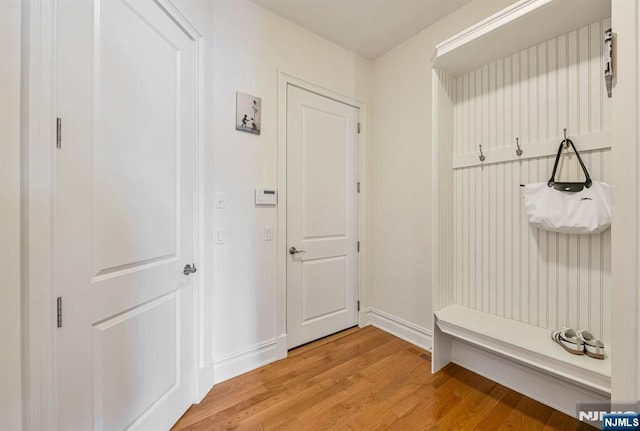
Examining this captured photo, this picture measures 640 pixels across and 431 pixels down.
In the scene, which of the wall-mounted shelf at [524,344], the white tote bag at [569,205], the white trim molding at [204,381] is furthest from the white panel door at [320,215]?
the white tote bag at [569,205]

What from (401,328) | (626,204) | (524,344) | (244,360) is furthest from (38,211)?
(401,328)

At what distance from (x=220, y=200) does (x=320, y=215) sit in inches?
37.5

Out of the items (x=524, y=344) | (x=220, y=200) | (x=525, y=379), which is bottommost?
(x=525, y=379)

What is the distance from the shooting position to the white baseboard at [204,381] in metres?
1.68

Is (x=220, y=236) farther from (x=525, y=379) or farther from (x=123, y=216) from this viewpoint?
(x=525, y=379)

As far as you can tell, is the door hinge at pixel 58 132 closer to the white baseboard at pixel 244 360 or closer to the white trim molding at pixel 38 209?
the white trim molding at pixel 38 209

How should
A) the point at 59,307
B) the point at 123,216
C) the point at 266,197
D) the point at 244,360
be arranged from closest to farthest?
the point at 59,307, the point at 123,216, the point at 244,360, the point at 266,197

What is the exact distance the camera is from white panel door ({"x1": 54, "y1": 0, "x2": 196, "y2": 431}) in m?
0.97

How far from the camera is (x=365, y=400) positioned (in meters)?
1.69

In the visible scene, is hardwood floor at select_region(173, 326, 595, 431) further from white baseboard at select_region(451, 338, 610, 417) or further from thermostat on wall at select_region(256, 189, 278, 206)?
thermostat on wall at select_region(256, 189, 278, 206)

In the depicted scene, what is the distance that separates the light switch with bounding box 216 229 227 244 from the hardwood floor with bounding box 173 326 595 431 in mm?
1009

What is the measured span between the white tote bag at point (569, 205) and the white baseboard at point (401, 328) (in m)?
1.31

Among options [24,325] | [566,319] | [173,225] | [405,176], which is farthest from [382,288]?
[24,325]

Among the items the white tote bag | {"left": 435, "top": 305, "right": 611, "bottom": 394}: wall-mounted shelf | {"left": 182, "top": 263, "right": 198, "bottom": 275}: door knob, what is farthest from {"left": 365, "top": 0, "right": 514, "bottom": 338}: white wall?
{"left": 182, "top": 263, "right": 198, "bottom": 275}: door knob
